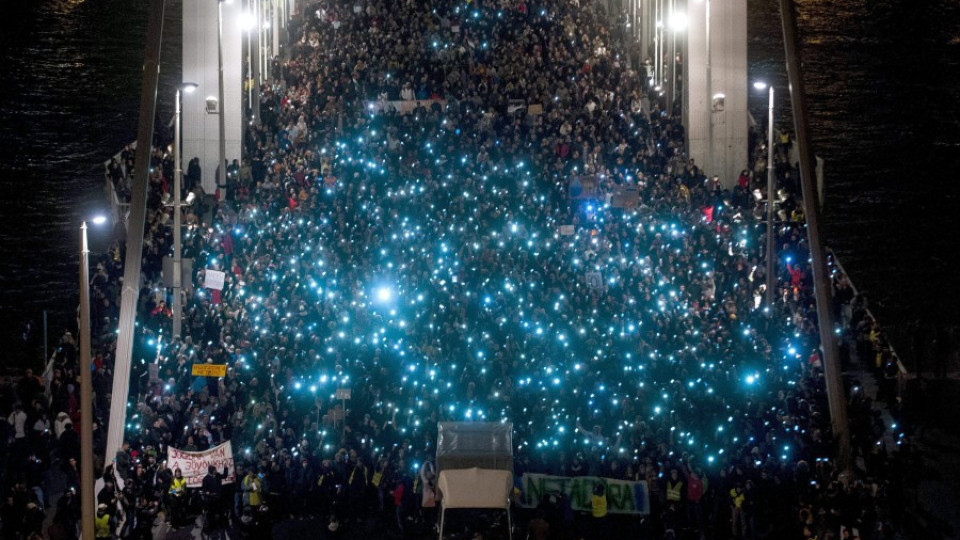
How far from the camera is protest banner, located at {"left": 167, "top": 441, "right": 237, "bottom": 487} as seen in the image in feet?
80.5

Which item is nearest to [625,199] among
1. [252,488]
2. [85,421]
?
[252,488]

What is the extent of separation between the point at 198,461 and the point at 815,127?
132ft

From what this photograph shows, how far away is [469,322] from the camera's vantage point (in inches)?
1170

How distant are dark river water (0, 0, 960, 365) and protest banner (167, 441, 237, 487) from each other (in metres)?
21.0

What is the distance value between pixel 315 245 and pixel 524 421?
28.2ft

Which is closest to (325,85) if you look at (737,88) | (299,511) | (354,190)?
(354,190)

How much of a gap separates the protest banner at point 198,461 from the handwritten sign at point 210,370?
2808mm

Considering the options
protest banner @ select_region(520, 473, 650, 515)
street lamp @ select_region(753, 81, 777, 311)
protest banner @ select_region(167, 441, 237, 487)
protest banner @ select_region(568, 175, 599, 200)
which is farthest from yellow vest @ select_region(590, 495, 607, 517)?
protest banner @ select_region(568, 175, 599, 200)

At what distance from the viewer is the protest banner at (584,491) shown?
24188 millimetres

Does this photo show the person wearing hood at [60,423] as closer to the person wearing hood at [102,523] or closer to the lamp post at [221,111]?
the person wearing hood at [102,523]

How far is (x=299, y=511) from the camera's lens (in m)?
25.0

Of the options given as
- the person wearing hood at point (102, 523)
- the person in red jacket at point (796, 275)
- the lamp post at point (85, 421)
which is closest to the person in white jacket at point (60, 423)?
the person wearing hood at point (102, 523)

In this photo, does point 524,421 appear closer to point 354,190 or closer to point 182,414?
point 182,414

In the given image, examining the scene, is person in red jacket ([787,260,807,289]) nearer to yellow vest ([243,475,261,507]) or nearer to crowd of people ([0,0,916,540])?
crowd of people ([0,0,916,540])
